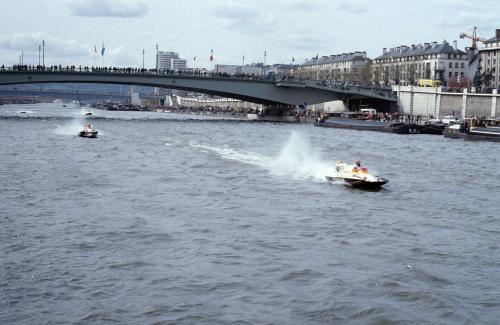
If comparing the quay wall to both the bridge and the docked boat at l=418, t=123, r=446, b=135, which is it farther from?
the docked boat at l=418, t=123, r=446, b=135

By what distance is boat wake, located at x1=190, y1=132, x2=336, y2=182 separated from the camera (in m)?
46.4

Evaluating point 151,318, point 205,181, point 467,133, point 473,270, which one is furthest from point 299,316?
point 467,133

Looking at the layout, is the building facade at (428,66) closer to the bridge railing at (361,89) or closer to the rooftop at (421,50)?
the rooftop at (421,50)

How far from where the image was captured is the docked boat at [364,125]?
92562 mm

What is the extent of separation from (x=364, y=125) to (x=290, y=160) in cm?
4877

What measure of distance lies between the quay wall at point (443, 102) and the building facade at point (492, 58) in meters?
39.3

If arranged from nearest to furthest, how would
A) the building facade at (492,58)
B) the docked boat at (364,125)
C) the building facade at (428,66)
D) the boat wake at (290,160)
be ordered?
the boat wake at (290,160), the docked boat at (364,125), the building facade at (492,58), the building facade at (428,66)

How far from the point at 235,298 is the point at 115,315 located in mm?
3144

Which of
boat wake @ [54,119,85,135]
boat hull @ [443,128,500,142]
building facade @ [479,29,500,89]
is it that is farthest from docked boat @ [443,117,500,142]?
building facade @ [479,29,500,89]

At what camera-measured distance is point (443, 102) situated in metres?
117

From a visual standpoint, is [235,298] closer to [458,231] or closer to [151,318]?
[151,318]

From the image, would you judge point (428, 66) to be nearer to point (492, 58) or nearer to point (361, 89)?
point (492, 58)

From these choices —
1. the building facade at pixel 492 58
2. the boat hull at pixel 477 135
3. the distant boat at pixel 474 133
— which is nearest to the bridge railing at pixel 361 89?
the distant boat at pixel 474 133

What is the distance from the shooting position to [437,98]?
11819 centimetres
